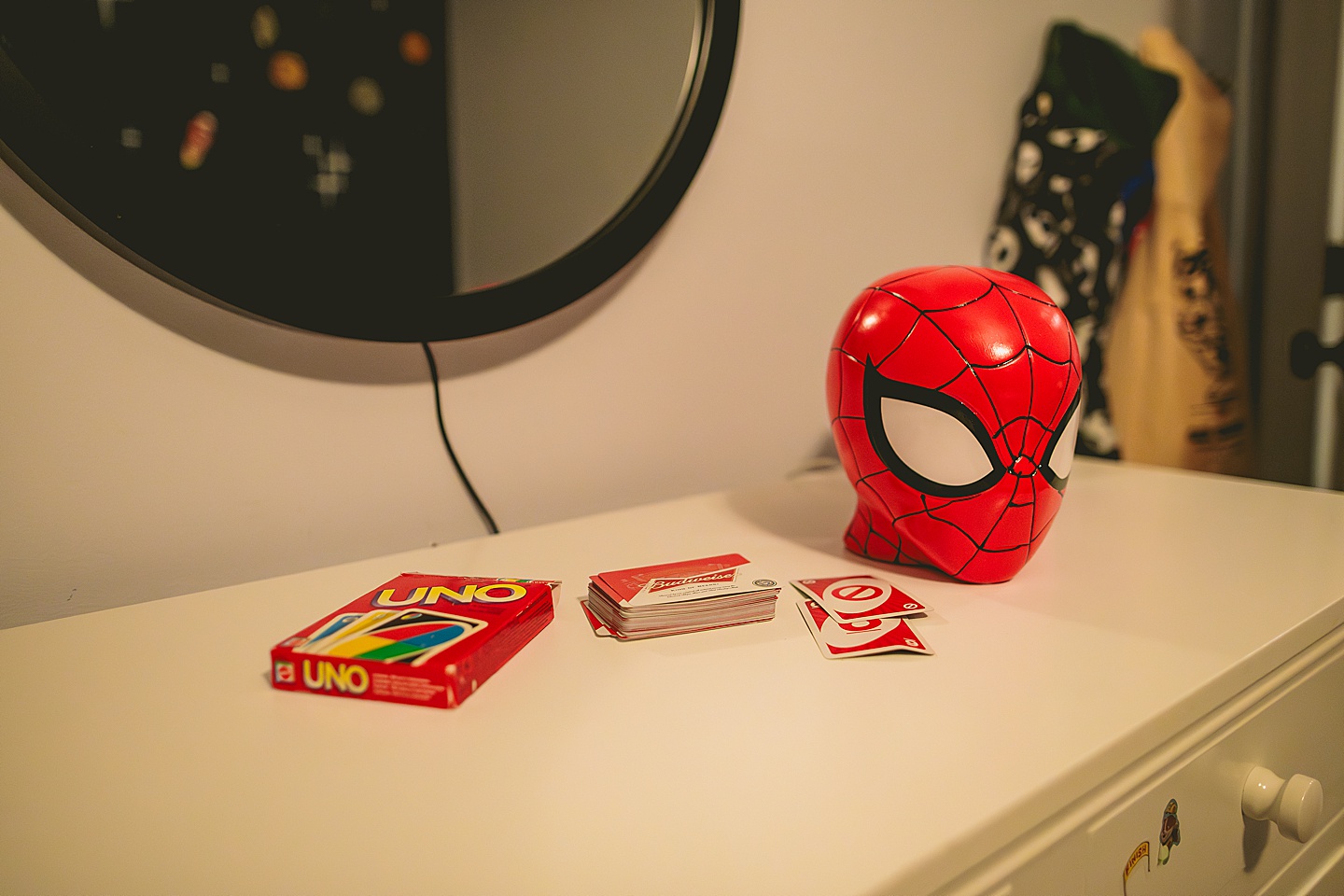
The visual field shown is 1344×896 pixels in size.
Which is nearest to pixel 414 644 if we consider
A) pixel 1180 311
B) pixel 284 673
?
pixel 284 673

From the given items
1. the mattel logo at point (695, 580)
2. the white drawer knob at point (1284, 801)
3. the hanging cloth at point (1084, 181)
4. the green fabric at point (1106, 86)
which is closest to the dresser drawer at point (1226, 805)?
the white drawer knob at point (1284, 801)

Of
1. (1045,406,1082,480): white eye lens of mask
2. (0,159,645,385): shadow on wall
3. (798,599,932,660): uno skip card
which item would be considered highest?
(0,159,645,385): shadow on wall

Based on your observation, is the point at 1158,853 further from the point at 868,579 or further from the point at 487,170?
the point at 487,170

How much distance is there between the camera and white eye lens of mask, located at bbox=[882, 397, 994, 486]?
58 centimetres

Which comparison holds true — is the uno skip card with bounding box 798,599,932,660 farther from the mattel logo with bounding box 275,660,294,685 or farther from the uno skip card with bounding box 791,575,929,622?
the mattel logo with bounding box 275,660,294,685

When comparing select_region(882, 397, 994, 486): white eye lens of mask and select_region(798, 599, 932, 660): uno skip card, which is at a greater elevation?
select_region(882, 397, 994, 486): white eye lens of mask

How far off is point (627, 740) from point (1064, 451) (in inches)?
17.0

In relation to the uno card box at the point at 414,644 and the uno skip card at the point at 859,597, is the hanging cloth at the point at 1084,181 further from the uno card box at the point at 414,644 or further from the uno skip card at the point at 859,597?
the uno card box at the point at 414,644

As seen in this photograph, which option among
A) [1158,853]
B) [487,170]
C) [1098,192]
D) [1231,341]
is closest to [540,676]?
[1158,853]

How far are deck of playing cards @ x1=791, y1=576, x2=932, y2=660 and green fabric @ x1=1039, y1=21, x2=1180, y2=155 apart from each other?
3.31 feet

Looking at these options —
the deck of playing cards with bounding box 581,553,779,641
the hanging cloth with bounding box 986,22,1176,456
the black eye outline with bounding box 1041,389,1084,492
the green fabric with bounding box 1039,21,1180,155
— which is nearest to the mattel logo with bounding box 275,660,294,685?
the deck of playing cards with bounding box 581,553,779,641

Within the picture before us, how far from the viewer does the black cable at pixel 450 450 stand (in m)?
0.77

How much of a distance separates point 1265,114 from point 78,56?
2.02 metres

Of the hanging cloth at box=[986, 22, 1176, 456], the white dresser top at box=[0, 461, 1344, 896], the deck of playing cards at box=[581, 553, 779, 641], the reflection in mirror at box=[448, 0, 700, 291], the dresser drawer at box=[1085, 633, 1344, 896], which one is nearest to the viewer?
the white dresser top at box=[0, 461, 1344, 896]
